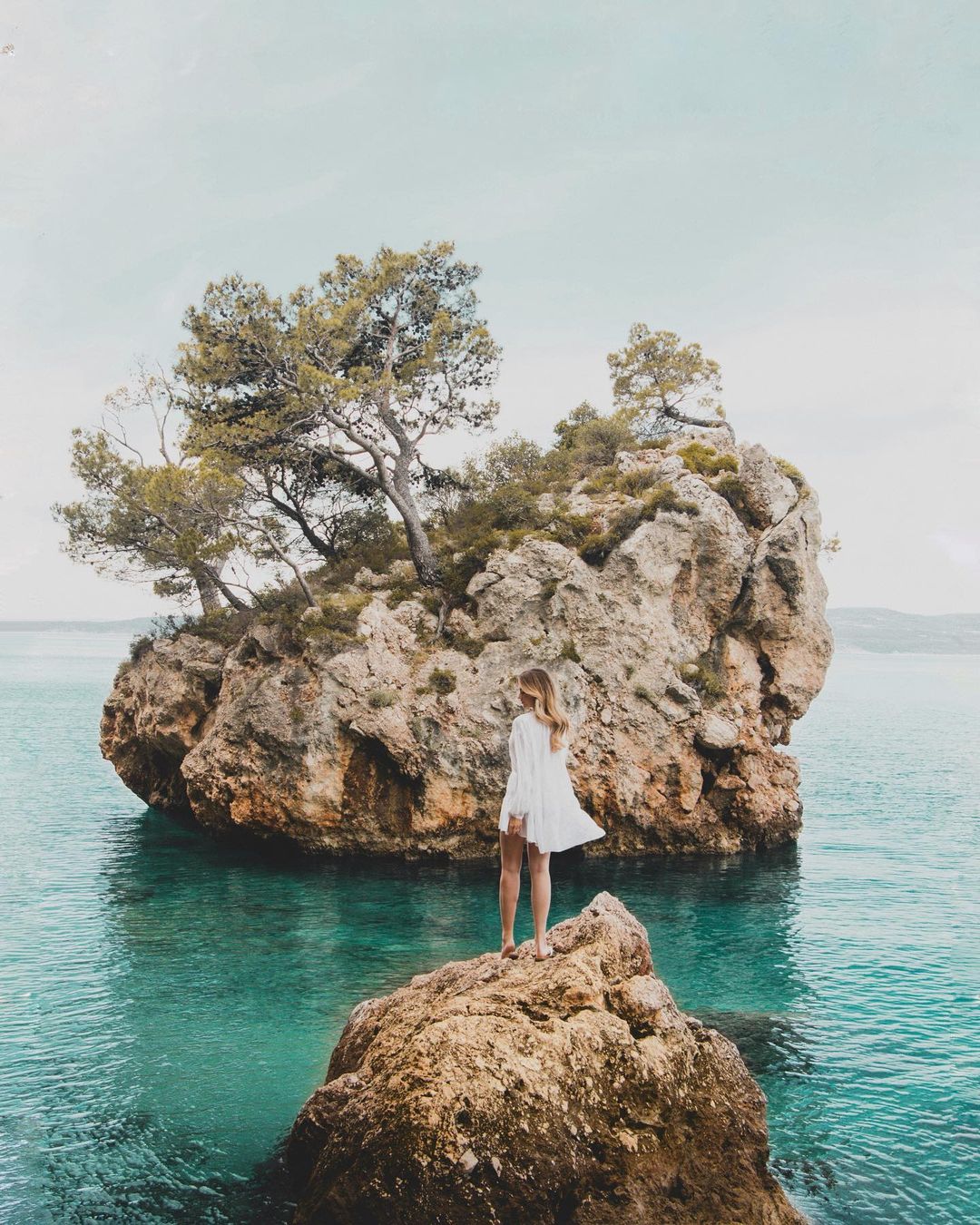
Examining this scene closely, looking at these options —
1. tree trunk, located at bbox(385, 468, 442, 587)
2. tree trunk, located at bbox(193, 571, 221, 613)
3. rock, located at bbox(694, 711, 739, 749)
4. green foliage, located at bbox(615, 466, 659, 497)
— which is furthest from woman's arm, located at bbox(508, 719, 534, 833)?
tree trunk, located at bbox(193, 571, 221, 613)

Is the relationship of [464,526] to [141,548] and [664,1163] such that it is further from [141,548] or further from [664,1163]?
[664,1163]

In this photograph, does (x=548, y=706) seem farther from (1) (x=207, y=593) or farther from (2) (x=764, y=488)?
(1) (x=207, y=593)

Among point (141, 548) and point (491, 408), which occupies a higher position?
point (491, 408)

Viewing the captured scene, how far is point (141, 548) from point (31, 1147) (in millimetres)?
26152

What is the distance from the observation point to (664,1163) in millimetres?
7707

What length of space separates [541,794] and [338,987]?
9.33m

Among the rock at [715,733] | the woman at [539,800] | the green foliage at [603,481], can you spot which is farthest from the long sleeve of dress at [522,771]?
the green foliage at [603,481]

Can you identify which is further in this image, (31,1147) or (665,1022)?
(31,1147)

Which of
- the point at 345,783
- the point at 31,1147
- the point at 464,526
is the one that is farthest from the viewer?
the point at 464,526

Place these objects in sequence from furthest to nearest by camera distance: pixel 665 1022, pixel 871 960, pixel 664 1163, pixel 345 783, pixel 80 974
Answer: pixel 345 783, pixel 871 960, pixel 80 974, pixel 665 1022, pixel 664 1163

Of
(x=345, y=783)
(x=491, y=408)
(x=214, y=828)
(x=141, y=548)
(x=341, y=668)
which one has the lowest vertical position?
(x=214, y=828)

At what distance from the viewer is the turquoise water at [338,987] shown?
411 inches

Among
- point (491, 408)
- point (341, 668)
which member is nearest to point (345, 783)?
point (341, 668)

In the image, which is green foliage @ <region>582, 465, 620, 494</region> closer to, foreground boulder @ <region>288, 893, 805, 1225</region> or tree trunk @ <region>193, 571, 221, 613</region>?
tree trunk @ <region>193, 571, 221, 613</region>
